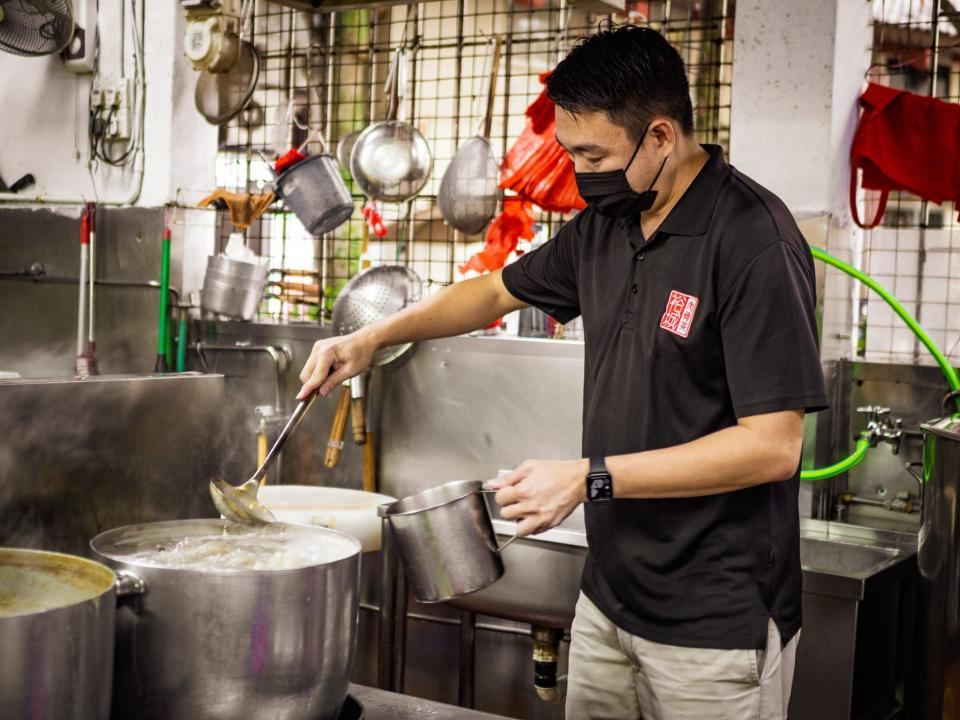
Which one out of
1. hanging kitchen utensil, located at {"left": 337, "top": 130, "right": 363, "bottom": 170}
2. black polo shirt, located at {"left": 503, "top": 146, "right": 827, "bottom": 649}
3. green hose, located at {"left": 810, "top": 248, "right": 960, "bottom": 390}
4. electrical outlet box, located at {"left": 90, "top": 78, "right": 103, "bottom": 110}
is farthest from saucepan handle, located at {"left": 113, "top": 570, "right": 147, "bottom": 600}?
→ electrical outlet box, located at {"left": 90, "top": 78, "right": 103, "bottom": 110}

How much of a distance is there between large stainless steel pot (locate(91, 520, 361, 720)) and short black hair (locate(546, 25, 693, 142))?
2.68 feet

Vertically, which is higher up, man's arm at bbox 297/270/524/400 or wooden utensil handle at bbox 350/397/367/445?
man's arm at bbox 297/270/524/400

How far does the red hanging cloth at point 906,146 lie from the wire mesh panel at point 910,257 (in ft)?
0.19

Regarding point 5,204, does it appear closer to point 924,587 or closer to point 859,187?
point 859,187

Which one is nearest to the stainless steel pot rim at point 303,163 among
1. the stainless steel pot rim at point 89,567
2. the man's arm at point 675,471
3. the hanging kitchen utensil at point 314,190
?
the hanging kitchen utensil at point 314,190

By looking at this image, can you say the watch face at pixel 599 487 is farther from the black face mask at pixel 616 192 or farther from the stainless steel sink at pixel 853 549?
the stainless steel sink at pixel 853 549

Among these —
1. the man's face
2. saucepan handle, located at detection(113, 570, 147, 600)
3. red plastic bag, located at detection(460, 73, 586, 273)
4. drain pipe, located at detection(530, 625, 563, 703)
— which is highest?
red plastic bag, located at detection(460, 73, 586, 273)

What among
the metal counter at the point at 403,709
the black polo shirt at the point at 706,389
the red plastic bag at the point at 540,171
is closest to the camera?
the metal counter at the point at 403,709

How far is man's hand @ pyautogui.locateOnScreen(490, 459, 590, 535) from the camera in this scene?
1.43 meters

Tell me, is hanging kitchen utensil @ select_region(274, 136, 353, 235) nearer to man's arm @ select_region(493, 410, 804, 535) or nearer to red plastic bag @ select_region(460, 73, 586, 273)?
red plastic bag @ select_region(460, 73, 586, 273)

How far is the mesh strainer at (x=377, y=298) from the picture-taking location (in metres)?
3.53

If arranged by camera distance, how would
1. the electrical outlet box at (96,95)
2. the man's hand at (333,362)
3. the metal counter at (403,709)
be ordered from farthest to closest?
Answer: the electrical outlet box at (96,95) < the man's hand at (333,362) < the metal counter at (403,709)

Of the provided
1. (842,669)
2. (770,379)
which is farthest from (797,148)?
(770,379)

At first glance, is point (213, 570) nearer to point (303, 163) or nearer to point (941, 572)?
point (941, 572)
